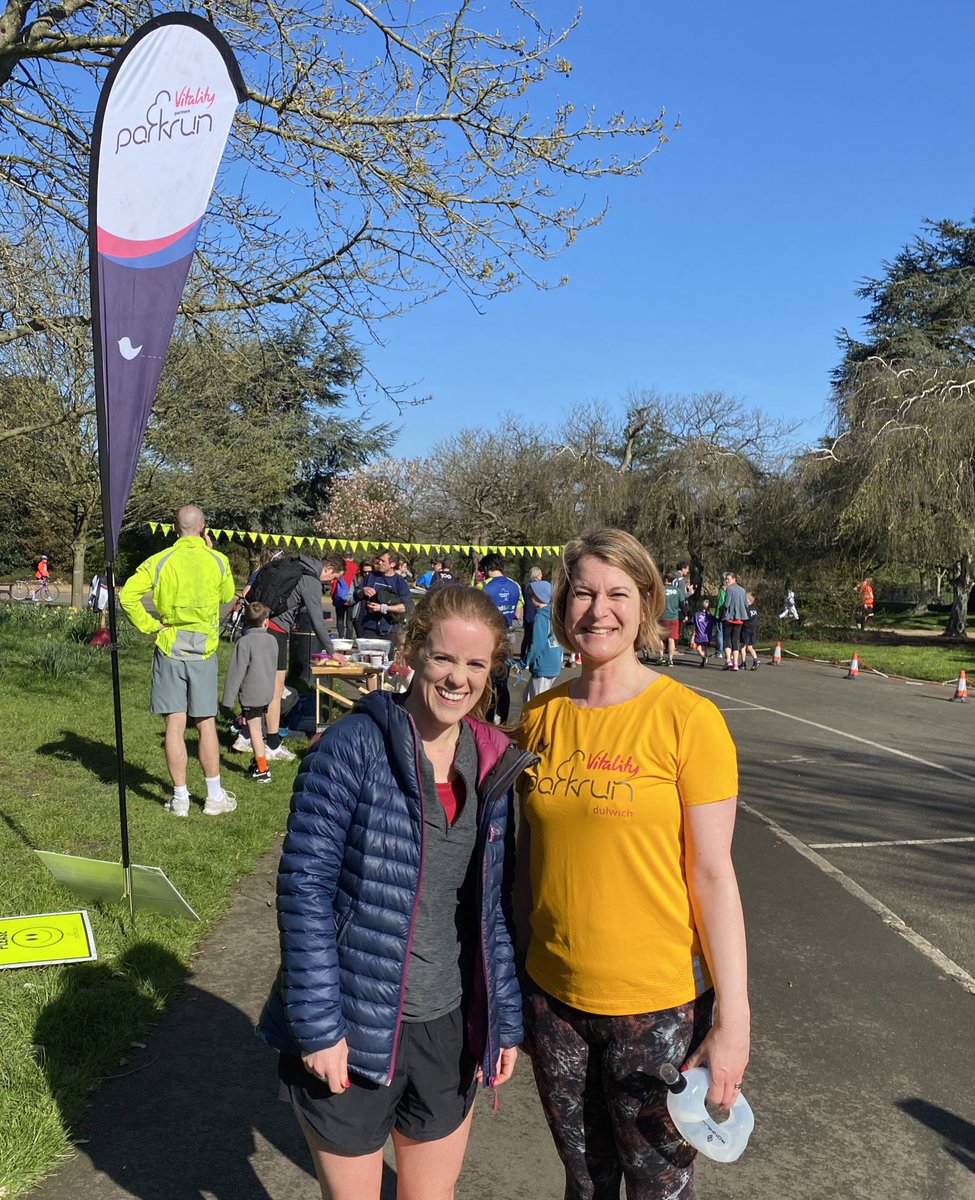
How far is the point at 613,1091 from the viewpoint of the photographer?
82.7 inches

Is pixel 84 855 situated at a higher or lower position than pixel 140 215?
lower

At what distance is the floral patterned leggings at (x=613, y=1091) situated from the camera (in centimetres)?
207

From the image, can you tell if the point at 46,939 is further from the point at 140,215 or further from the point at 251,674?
the point at 251,674

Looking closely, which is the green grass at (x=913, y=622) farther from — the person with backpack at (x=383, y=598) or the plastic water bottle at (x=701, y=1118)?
the plastic water bottle at (x=701, y=1118)

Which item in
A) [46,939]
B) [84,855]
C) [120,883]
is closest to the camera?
[46,939]

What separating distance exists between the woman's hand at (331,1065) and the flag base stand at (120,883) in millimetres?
2925

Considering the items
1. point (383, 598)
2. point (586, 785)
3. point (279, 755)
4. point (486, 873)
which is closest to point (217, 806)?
point (279, 755)

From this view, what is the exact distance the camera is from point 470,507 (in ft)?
140

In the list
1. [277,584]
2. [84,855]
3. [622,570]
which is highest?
[622,570]

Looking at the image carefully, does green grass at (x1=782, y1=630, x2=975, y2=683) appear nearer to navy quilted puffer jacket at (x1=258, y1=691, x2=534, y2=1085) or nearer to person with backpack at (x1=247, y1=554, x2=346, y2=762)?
person with backpack at (x1=247, y1=554, x2=346, y2=762)

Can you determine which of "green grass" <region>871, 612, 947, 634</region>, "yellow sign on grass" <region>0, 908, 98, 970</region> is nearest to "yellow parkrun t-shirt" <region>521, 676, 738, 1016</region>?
"yellow sign on grass" <region>0, 908, 98, 970</region>

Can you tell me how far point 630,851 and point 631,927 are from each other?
163mm

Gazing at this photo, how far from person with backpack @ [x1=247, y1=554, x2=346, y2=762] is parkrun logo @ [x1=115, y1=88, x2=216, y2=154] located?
4.69 metres

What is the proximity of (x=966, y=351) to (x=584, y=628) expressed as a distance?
1584 inches
